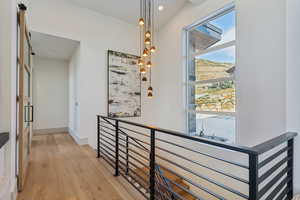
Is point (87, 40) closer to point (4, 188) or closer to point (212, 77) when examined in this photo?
point (212, 77)

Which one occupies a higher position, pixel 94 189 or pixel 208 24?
pixel 208 24

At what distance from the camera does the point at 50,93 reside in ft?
18.4

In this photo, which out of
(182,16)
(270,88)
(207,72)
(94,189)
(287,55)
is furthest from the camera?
(182,16)

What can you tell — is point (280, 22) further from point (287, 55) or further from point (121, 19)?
point (121, 19)

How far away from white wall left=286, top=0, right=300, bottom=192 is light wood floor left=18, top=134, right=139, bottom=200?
2214 mm

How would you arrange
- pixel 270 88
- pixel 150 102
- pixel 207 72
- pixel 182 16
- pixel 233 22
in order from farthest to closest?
pixel 150 102
pixel 182 16
pixel 207 72
pixel 233 22
pixel 270 88

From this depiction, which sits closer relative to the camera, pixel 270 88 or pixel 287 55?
pixel 287 55

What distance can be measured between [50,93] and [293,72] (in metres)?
6.54

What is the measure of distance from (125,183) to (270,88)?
2.62 meters

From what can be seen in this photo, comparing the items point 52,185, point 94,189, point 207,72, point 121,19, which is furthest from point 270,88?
point 121,19

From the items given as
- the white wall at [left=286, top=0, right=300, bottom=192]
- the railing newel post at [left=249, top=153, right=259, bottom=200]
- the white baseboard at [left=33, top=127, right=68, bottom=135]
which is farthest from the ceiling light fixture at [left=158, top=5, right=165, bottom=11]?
the white baseboard at [left=33, top=127, right=68, bottom=135]

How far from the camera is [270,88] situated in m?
2.42

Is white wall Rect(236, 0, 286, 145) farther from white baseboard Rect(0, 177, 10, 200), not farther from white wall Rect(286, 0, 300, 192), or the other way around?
white baseboard Rect(0, 177, 10, 200)

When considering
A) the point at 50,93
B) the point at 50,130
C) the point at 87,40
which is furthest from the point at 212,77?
the point at 50,130
